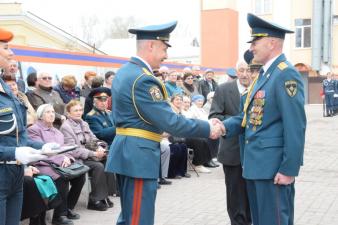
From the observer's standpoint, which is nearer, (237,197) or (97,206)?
(237,197)

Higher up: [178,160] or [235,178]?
[235,178]

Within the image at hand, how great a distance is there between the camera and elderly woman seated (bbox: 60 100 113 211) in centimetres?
673

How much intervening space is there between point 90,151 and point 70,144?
1.03ft

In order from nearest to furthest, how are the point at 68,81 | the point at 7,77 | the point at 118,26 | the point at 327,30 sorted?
the point at 7,77, the point at 68,81, the point at 327,30, the point at 118,26

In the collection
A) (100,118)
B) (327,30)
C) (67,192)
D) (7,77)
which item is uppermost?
(327,30)

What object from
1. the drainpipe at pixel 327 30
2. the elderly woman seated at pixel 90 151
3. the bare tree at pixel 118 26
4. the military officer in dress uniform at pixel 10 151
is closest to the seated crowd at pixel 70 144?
the elderly woman seated at pixel 90 151

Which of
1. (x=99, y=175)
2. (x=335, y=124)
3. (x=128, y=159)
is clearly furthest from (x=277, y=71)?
(x=335, y=124)

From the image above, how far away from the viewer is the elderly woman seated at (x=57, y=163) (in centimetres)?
607

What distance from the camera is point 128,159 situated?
3703 mm

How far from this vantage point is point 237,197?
17.6ft

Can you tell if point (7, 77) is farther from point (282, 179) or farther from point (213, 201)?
point (282, 179)

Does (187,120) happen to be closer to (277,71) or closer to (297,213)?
(277,71)

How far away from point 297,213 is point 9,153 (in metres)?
4.10

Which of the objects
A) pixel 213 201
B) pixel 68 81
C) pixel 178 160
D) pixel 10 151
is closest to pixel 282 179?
pixel 10 151
